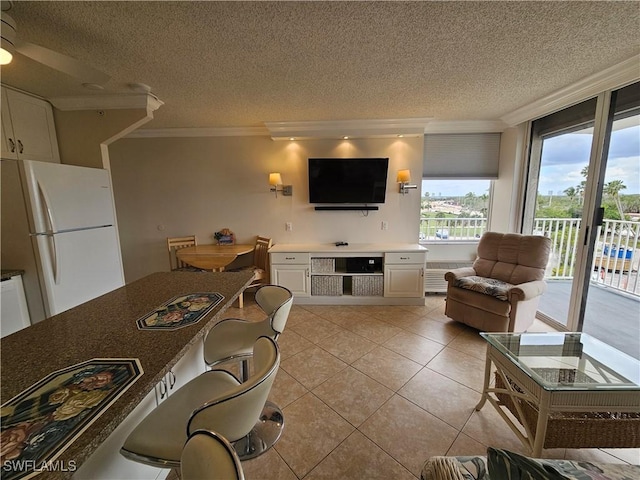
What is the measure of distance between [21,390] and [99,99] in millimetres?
2964

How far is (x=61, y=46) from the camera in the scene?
175 centimetres

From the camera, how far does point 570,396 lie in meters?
1.28

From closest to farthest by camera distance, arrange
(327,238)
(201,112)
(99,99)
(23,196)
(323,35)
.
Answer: (323,35) → (23,196) → (99,99) → (201,112) → (327,238)

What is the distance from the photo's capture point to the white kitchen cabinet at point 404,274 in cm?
342

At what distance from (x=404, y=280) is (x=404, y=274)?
8cm

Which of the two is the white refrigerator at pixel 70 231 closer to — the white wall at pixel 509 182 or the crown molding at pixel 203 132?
the crown molding at pixel 203 132

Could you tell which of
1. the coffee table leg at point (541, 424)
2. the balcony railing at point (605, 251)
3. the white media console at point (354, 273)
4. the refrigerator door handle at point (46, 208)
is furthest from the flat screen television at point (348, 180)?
the coffee table leg at point (541, 424)

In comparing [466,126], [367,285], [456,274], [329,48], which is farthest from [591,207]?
[329,48]

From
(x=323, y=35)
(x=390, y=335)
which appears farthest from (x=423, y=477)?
(x=323, y=35)

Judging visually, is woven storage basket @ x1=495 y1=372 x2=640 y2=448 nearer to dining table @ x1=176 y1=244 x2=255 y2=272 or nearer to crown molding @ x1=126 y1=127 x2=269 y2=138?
dining table @ x1=176 y1=244 x2=255 y2=272

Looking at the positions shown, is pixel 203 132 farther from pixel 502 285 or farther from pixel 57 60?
pixel 502 285

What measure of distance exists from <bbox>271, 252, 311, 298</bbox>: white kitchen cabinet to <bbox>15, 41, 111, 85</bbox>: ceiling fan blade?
2441 millimetres

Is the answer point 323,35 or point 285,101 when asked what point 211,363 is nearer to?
point 323,35

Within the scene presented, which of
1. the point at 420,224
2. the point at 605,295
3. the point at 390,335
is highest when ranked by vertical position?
the point at 420,224
